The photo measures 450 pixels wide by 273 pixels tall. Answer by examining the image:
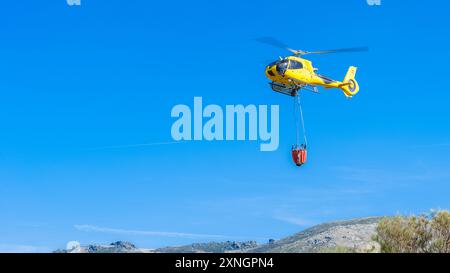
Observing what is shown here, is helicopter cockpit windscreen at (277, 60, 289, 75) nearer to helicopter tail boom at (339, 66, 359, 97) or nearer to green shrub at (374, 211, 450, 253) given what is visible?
helicopter tail boom at (339, 66, 359, 97)

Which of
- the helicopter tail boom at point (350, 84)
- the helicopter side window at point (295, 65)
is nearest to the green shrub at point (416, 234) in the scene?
the helicopter tail boom at point (350, 84)

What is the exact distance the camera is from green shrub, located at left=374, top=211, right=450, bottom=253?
6181 cm

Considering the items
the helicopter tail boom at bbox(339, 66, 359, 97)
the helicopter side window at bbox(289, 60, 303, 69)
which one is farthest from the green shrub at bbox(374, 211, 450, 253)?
the helicopter side window at bbox(289, 60, 303, 69)

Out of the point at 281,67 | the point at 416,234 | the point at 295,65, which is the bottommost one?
the point at 416,234

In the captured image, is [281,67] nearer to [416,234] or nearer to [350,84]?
[350,84]

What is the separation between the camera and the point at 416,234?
6250 centimetres

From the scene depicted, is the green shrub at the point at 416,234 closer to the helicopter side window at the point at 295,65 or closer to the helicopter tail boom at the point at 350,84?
the helicopter tail boom at the point at 350,84

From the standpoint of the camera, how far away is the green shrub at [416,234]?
61.8 meters

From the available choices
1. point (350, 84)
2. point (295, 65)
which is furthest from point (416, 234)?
point (295, 65)

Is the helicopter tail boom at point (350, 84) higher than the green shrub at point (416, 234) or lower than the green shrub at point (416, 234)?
higher

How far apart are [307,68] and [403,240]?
2024 cm
